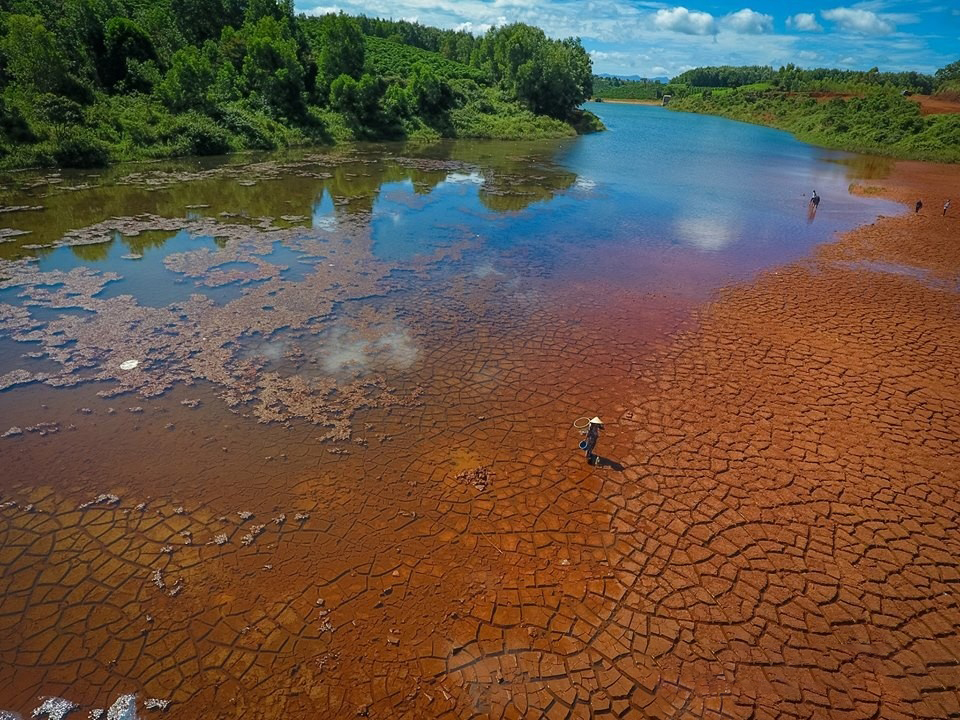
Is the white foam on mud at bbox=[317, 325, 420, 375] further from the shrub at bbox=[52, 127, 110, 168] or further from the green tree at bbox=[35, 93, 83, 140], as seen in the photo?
the green tree at bbox=[35, 93, 83, 140]

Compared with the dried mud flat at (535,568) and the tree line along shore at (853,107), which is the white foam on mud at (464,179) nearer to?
the dried mud flat at (535,568)

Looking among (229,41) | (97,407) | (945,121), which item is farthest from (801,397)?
(945,121)

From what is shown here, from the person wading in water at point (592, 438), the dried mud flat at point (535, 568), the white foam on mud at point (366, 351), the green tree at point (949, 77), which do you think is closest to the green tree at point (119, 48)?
the white foam on mud at point (366, 351)

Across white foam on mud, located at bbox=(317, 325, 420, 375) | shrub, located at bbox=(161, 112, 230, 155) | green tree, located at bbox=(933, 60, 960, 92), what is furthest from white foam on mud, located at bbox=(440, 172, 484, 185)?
green tree, located at bbox=(933, 60, 960, 92)

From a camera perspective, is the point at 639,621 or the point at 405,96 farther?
the point at 405,96

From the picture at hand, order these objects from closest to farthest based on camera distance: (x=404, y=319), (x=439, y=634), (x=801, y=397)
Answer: (x=439, y=634) → (x=801, y=397) → (x=404, y=319)

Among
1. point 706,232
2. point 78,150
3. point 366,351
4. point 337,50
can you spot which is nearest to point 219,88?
point 337,50

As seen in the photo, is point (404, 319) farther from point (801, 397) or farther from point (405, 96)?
point (405, 96)
